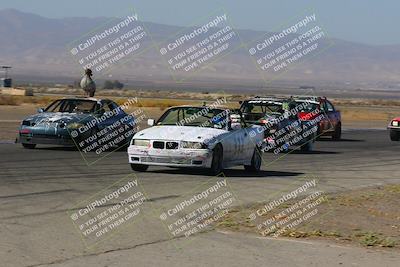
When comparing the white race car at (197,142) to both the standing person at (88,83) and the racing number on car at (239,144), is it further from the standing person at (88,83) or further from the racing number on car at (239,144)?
the standing person at (88,83)

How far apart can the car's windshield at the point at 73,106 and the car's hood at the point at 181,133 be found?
20.3 feet

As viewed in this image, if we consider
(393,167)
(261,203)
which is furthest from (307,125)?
(261,203)

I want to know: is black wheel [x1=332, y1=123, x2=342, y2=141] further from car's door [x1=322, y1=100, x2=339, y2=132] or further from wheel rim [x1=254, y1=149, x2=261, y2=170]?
wheel rim [x1=254, y1=149, x2=261, y2=170]

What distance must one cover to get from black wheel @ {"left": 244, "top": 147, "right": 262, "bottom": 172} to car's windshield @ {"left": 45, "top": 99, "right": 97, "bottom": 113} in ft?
18.9

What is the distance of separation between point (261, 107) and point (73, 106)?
5.20 m

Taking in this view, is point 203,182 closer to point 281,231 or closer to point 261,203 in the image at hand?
point 261,203

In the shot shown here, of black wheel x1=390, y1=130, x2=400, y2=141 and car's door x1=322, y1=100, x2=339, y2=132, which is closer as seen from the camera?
car's door x1=322, y1=100, x2=339, y2=132

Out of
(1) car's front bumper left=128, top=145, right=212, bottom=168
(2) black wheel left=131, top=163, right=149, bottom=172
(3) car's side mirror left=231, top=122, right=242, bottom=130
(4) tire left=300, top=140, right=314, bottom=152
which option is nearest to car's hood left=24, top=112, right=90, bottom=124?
(2) black wheel left=131, top=163, right=149, bottom=172

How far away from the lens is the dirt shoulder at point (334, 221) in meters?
10.2

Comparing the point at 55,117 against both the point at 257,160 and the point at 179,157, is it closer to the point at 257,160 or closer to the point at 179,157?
the point at 257,160

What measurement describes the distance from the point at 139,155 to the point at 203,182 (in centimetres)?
152

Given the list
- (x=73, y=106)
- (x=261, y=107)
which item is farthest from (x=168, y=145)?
(x=261, y=107)

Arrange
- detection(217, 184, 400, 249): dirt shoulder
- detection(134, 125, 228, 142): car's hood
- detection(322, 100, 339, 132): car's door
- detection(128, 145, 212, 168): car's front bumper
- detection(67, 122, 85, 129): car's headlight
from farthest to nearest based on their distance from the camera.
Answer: detection(322, 100, 339, 132): car's door < detection(67, 122, 85, 129): car's headlight < detection(134, 125, 228, 142): car's hood < detection(128, 145, 212, 168): car's front bumper < detection(217, 184, 400, 249): dirt shoulder

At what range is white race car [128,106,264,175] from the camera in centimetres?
1611
